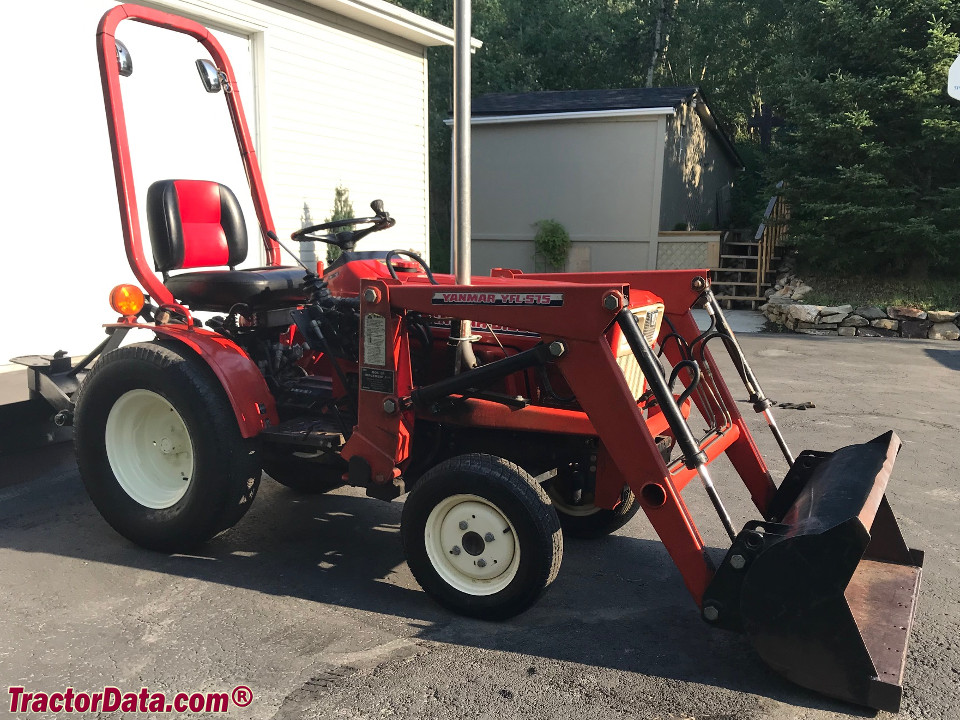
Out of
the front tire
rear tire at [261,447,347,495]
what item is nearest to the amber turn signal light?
rear tire at [261,447,347,495]

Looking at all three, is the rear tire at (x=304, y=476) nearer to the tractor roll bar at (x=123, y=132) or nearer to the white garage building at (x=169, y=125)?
the tractor roll bar at (x=123, y=132)

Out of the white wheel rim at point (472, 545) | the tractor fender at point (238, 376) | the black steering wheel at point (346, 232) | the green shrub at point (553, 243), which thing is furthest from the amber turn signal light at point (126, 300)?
the green shrub at point (553, 243)

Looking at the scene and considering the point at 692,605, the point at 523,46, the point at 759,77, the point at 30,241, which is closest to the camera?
the point at 692,605

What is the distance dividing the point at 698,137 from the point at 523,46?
1093cm

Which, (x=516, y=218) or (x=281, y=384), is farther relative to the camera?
(x=516, y=218)

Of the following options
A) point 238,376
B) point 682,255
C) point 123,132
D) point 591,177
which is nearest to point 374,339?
point 238,376

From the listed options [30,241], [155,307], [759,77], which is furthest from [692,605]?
[759,77]

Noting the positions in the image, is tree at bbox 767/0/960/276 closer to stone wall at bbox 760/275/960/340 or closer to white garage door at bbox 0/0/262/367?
stone wall at bbox 760/275/960/340

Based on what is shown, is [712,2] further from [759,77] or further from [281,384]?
[281,384]

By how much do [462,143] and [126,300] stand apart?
1777 millimetres

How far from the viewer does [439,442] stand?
3541 mm

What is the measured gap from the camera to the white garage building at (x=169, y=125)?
654 cm

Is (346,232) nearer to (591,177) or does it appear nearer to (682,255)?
(682,255)

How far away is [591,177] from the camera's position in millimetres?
17391
